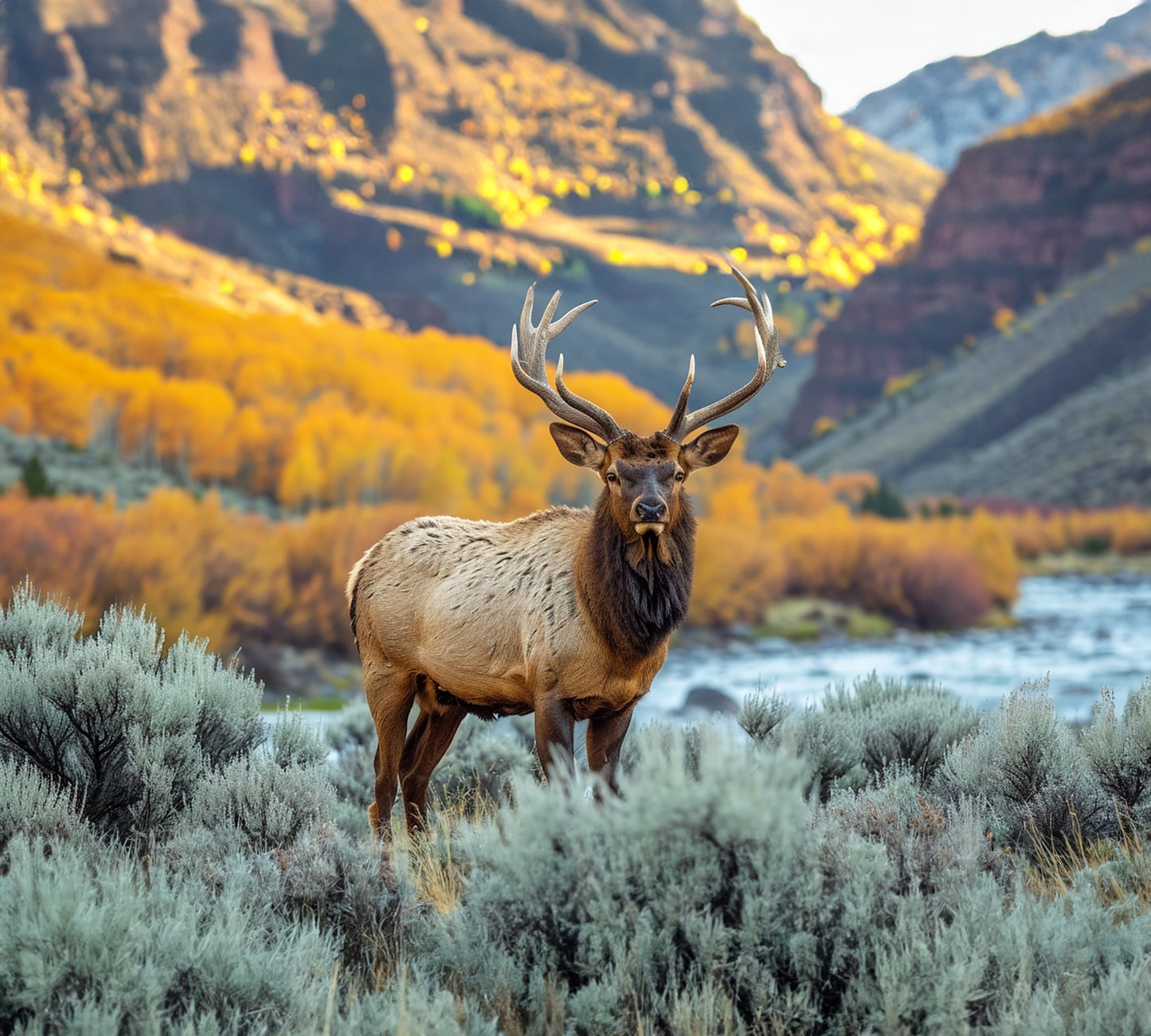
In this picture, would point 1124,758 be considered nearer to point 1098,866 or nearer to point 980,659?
point 1098,866

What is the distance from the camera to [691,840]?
3.30 m

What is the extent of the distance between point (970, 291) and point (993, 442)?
198 feet

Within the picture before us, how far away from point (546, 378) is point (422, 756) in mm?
2214

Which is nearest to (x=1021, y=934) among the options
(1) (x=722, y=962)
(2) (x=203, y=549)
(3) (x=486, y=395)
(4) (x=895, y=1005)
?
(4) (x=895, y=1005)

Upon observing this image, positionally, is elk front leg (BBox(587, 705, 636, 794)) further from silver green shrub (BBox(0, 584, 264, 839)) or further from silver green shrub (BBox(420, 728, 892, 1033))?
silver green shrub (BBox(0, 584, 264, 839))

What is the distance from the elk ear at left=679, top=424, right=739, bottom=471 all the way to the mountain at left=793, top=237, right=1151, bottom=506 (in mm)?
70443

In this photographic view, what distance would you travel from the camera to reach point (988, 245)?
142m

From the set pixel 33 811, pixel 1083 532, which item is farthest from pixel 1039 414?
pixel 33 811

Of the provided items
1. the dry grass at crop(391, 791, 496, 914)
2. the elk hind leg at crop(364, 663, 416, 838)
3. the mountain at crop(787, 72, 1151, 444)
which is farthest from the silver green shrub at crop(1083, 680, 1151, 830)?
the mountain at crop(787, 72, 1151, 444)

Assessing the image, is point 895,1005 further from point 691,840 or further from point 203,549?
point 203,549

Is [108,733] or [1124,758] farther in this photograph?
[1124,758]

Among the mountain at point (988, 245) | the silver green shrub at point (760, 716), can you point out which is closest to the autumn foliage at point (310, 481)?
the silver green shrub at point (760, 716)

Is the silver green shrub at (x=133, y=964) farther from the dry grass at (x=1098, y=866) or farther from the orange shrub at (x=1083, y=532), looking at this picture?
the orange shrub at (x=1083, y=532)

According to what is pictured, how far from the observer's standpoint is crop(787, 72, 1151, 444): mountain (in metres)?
131
